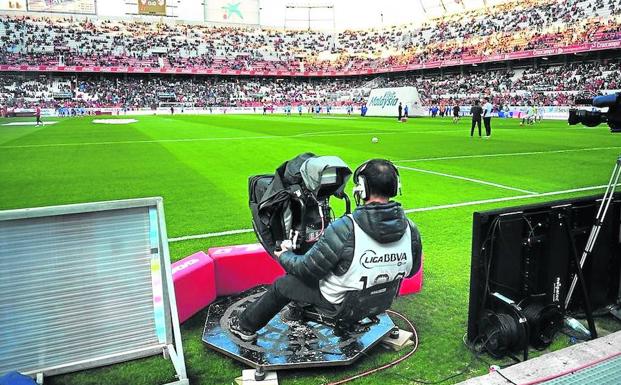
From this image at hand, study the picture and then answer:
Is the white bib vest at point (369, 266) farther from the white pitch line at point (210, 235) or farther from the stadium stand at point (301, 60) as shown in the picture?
the stadium stand at point (301, 60)

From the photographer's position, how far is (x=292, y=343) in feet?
12.7

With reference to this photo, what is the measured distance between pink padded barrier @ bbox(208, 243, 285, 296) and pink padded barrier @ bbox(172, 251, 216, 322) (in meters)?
0.12

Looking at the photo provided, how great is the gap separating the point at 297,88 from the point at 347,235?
78807mm

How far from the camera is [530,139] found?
21500 millimetres

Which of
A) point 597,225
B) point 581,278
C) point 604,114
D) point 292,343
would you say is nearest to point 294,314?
point 292,343

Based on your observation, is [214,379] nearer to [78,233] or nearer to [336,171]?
[78,233]

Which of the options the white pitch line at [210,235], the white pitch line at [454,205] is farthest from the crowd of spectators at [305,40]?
the white pitch line at [210,235]

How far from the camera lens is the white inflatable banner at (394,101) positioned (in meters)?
45.0

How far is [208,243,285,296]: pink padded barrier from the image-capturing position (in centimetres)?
491

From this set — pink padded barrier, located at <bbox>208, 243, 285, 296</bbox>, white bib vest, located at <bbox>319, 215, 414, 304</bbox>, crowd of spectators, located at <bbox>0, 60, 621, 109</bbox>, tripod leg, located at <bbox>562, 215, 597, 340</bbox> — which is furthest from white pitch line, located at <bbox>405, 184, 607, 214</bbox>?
crowd of spectators, located at <bbox>0, 60, 621, 109</bbox>

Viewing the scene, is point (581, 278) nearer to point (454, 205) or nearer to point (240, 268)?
point (240, 268)

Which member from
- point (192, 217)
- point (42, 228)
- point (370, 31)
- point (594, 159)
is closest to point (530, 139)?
point (594, 159)

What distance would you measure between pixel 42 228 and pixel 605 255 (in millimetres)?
4724

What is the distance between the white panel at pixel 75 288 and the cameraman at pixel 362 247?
118 cm
